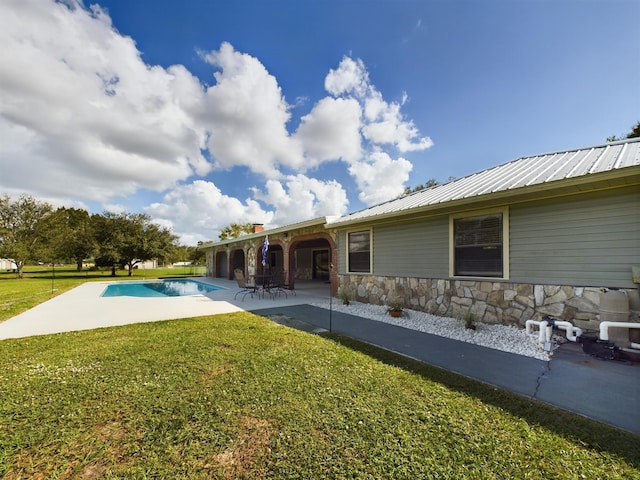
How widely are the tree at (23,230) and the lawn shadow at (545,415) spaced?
3371cm

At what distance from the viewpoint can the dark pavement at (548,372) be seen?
112 inches

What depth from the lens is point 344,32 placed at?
9.20 meters

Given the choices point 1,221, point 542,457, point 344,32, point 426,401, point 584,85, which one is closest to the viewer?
point 542,457

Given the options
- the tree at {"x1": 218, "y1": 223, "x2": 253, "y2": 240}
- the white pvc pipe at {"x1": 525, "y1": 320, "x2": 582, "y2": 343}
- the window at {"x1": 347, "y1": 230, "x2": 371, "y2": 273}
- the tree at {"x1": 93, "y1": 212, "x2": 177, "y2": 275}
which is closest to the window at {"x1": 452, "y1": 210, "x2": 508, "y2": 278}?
the white pvc pipe at {"x1": 525, "y1": 320, "x2": 582, "y2": 343}

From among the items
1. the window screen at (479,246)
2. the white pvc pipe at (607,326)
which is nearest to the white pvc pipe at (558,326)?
the white pvc pipe at (607,326)

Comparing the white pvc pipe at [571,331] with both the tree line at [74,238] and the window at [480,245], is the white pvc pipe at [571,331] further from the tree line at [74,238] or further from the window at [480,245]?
the tree line at [74,238]

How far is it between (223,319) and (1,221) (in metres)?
30.8

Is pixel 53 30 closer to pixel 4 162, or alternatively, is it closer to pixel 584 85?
pixel 4 162

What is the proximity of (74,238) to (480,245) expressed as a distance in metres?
35.9

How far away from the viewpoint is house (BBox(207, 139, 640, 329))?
15.0 ft

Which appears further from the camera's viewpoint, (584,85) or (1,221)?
(1,221)

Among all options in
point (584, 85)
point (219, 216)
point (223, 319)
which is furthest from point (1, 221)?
point (584, 85)

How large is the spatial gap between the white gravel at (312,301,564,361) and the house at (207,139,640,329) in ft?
1.00

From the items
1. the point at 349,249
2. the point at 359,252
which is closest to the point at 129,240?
the point at 349,249
